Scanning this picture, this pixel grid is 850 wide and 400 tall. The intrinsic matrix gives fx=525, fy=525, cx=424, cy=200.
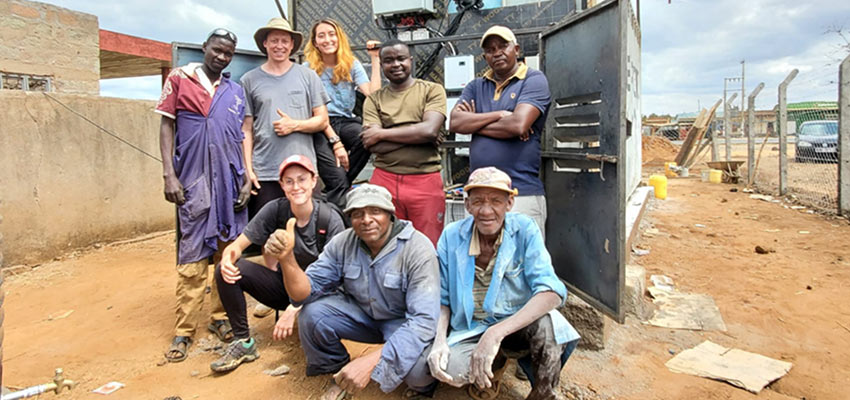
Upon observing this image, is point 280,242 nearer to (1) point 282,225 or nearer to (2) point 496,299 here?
(1) point 282,225

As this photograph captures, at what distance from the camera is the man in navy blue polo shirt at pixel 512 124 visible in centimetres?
328

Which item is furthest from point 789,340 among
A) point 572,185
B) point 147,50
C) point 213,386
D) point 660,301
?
point 147,50

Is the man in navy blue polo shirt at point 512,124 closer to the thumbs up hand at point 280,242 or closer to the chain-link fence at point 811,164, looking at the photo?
the thumbs up hand at point 280,242

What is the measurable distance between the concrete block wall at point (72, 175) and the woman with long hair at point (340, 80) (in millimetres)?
3659

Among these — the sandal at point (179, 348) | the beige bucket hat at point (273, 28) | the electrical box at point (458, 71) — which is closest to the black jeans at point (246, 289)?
the sandal at point (179, 348)

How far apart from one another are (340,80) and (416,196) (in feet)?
4.04

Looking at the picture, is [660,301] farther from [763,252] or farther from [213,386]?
[213,386]

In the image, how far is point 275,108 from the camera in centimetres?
365

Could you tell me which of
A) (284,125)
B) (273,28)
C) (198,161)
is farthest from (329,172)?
(273,28)

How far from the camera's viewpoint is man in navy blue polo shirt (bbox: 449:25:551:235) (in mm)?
3277

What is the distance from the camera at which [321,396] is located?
281cm

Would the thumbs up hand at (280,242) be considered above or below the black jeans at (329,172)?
below

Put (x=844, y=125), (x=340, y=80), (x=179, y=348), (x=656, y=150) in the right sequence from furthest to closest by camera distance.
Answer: (x=656, y=150)
(x=844, y=125)
(x=340, y=80)
(x=179, y=348)

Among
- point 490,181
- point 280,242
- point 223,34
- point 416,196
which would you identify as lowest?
point 280,242
